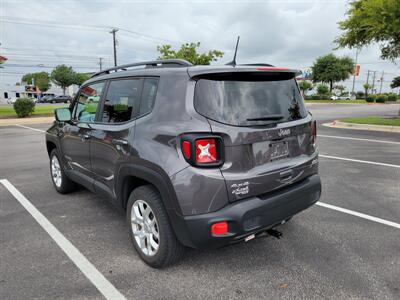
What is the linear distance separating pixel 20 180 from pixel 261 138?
5154 mm

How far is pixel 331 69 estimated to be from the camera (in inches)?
2405

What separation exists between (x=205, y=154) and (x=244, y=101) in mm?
600

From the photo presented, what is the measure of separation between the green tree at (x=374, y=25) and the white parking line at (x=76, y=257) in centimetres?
1427

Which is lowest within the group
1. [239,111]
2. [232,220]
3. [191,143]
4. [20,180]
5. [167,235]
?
[20,180]

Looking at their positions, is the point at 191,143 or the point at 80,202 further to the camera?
the point at 80,202

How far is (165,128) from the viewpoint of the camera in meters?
2.62

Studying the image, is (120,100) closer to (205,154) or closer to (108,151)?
(108,151)

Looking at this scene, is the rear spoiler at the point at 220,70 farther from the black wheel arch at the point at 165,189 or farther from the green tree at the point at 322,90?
the green tree at the point at 322,90

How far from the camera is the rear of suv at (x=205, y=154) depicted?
8.07 ft

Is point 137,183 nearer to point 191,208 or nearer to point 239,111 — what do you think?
point 191,208

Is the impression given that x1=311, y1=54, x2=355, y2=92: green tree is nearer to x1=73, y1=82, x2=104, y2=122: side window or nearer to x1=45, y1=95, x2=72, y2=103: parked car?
x1=45, y1=95, x2=72, y2=103: parked car

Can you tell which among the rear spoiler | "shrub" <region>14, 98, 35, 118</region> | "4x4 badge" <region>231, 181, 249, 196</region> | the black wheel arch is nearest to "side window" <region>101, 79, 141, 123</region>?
the black wheel arch

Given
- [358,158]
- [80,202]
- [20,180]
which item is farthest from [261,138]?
[358,158]

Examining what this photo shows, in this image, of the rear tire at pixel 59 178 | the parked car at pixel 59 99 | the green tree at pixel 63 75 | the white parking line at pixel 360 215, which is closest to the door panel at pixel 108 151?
the rear tire at pixel 59 178
